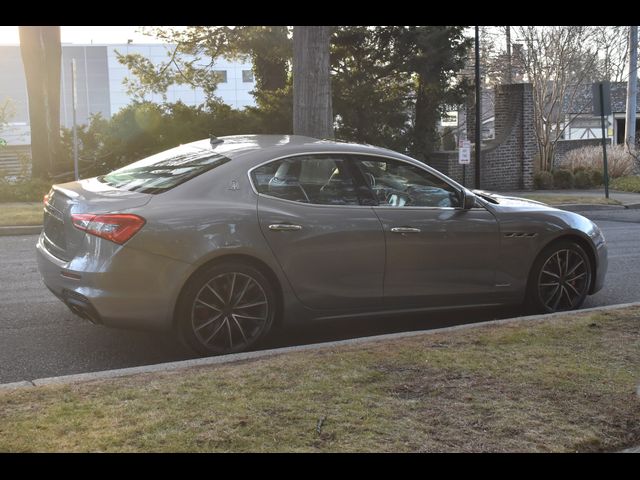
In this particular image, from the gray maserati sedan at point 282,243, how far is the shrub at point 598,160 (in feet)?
72.4

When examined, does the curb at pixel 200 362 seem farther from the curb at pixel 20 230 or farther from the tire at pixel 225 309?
the curb at pixel 20 230

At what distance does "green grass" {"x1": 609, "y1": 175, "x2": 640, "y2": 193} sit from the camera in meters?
25.5

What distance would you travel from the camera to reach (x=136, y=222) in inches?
211

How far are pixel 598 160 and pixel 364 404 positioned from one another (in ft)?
85.6

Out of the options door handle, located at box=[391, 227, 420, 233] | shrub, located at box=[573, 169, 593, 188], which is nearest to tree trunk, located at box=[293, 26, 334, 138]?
door handle, located at box=[391, 227, 420, 233]

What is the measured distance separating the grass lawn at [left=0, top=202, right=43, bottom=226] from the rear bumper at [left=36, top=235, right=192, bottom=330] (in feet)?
31.0

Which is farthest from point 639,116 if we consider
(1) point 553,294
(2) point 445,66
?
(1) point 553,294

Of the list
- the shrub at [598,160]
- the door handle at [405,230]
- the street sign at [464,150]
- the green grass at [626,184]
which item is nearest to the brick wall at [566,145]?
the shrub at [598,160]

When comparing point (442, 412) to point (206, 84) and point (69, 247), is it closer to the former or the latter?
Result: point (69, 247)

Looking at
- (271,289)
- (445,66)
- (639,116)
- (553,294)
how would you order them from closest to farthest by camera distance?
(271,289) → (553,294) → (445,66) → (639,116)

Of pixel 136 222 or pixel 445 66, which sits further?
pixel 445 66

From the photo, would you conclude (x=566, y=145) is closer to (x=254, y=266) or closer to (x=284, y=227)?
(x=284, y=227)

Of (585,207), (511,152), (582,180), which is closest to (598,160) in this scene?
(582,180)

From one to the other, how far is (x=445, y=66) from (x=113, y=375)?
21.3 meters
